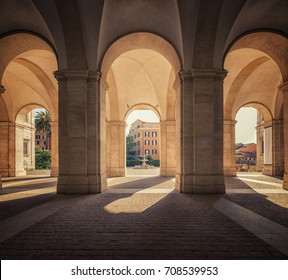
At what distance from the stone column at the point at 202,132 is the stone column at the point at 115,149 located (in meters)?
10.2

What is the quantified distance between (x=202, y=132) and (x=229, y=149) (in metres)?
10.1

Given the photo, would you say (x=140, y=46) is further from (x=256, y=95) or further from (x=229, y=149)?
(x=256, y=95)

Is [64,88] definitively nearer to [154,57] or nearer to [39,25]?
[39,25]

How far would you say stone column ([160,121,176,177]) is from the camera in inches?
717

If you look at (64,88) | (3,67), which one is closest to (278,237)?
(64,88)

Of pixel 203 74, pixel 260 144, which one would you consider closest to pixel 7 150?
pixel 203 74

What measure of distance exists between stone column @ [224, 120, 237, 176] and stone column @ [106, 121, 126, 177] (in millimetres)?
9852

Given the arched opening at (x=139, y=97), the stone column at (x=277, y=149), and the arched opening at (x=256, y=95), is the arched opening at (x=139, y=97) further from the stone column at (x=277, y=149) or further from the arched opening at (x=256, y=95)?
the stone column at (x=277, y=149)

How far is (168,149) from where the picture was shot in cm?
1834

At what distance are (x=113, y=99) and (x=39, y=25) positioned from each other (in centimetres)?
978

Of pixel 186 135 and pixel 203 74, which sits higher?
pixel 203 74

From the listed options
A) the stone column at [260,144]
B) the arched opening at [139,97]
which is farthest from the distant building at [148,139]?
the arched opening at [139,97]

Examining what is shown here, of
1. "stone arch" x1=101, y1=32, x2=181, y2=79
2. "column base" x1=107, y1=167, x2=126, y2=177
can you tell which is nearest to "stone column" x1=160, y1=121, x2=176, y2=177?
"column base" x1=107, y1=167, x2=126, y2=177

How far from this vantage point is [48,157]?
42094 mm
